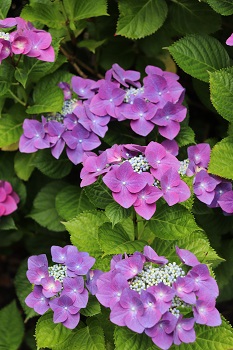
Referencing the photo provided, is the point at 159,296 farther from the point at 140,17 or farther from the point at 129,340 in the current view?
the point at 140,17

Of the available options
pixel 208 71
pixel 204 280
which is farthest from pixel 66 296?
pixel 208 71

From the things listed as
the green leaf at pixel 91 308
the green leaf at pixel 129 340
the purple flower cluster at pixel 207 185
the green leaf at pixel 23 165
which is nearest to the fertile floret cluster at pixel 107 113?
the purple flower cluster at pixel 207 185

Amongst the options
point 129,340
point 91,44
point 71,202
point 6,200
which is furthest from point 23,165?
point 129,340

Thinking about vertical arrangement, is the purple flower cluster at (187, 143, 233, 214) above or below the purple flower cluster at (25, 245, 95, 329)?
above

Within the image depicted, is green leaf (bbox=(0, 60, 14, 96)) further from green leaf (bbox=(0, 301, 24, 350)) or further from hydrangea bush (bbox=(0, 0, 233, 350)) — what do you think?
green leaf (bbox=(0, 301, 24, 350))

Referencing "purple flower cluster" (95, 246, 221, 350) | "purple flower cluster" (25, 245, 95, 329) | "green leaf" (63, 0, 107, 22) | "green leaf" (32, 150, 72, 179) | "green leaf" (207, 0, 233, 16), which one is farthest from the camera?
"green leaf" (32, 150, 72, 179)

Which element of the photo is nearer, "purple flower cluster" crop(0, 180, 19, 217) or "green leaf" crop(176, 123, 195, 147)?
"green leaf" crop(176, 123, 195, 147)

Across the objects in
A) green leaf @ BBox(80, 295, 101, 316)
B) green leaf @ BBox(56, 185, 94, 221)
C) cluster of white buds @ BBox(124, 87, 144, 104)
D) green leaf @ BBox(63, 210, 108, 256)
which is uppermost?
cluster of white buds @ BBox(124, 87, 144, 104)

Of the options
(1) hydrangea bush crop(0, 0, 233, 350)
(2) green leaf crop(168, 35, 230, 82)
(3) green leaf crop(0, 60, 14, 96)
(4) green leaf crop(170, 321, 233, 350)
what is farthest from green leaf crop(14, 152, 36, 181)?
(4) green leaf crop(170, 321, 233, 350)

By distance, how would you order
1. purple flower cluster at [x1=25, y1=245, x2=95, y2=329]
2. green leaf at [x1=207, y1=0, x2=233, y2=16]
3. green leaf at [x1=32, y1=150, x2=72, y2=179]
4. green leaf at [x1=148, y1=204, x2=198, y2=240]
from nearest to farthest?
purple flower cluster at [x1=25, y1=245, x2=95, y2=329] < green leaf at [x1=148, y1=204, x2=198, y2=240] < green leaf at [x1=207, y1=0, x2=233, y2=16] < green leaf at [x1=32, y1=150, x2=72, y2=179]
